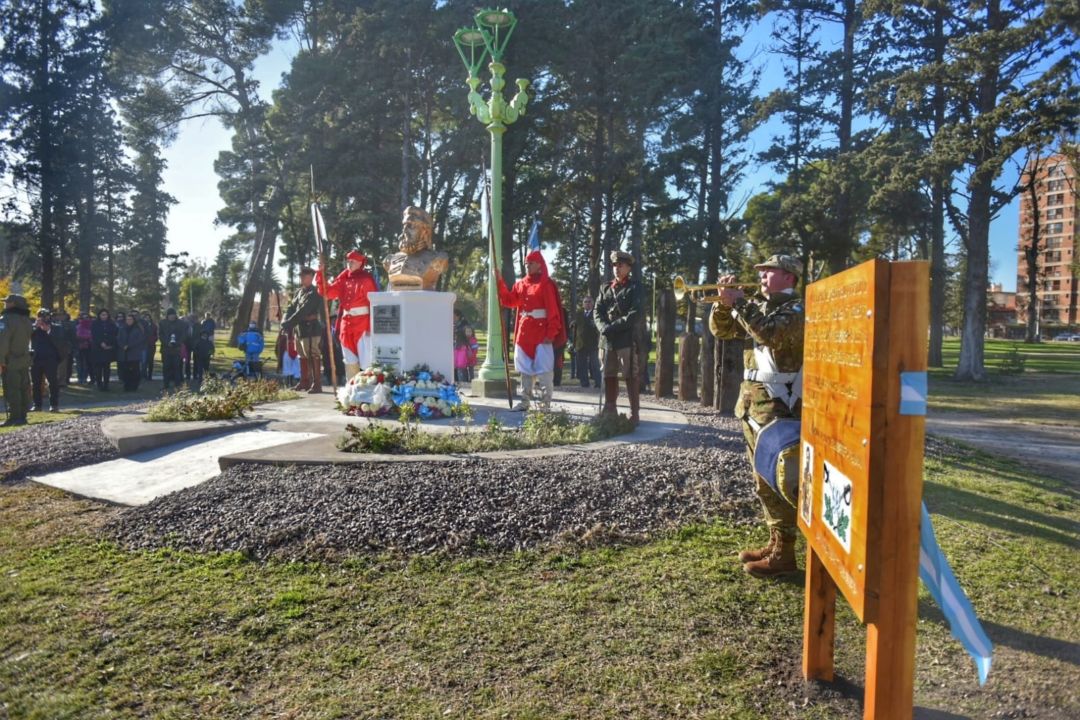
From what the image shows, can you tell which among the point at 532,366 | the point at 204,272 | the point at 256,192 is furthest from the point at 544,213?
the point at 204,272

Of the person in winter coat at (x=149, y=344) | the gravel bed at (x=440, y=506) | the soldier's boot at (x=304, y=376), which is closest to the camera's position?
the gravel bed at (x=440, y=506)

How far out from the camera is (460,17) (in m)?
24.4

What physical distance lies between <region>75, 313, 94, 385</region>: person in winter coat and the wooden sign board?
62.6ft

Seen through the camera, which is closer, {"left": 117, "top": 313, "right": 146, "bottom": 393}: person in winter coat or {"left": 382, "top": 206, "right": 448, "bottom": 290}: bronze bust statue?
{"left": 382, "top": 206, "right": 448, "bottom": 290}: bronze bust statue

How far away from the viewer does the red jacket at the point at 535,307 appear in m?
9.02

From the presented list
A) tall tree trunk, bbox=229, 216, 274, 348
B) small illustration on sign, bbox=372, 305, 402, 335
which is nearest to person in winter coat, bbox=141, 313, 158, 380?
small illustration on sign, bbox=372, 305, 402, 335

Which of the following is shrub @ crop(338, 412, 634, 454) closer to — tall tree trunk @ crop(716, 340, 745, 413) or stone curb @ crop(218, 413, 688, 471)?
stone curb @ crop(218, 413, 688, 471)

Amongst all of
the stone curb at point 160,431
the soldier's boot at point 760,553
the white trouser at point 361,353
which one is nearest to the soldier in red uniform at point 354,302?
the white trouser at point 361,353

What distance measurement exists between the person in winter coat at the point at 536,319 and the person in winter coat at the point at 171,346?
475 inches

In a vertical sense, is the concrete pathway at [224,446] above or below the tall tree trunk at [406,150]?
below

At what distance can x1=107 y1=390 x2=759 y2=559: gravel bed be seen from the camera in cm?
459

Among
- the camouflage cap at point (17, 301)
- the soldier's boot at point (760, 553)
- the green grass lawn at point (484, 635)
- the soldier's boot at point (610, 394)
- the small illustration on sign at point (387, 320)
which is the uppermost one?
the camouflage cap at point (17, 301)

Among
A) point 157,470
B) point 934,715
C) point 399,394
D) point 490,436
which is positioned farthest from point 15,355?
point 934,715

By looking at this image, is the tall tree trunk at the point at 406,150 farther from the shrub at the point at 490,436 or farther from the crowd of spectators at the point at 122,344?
the shrub at the point at 490,436
